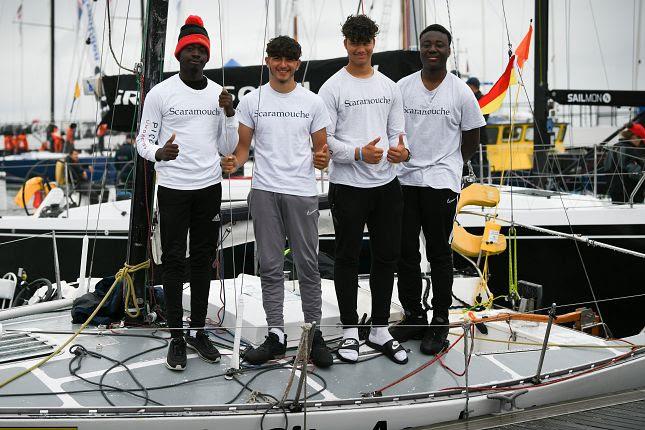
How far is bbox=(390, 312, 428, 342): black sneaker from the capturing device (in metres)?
4.58

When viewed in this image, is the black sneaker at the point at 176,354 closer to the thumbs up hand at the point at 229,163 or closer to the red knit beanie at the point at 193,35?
the thumbs up hand at the point at 229,163

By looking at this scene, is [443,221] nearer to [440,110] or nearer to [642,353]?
[440,110]

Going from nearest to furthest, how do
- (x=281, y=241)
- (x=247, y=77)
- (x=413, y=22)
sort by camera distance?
(x=281, y=241) → (x=413, y=22) → (x=247, y=77)

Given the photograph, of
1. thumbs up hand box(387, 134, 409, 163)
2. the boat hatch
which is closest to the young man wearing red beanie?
the boat hatch

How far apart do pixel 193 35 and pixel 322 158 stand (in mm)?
956

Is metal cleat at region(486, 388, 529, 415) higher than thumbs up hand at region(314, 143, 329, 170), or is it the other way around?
thumbs up hand at region(314, 143, 329, 170)

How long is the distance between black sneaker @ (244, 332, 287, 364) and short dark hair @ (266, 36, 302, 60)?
4.94 ft

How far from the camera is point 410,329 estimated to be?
4.64 meters

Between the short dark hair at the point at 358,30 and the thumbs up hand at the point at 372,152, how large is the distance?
54 cm

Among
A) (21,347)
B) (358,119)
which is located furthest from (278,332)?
(21,347)

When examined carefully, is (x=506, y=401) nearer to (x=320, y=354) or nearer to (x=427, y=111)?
(x=320, y=354)

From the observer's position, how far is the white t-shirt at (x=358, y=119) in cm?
410

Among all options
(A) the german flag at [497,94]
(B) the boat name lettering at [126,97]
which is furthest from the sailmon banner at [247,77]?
(A) the german flag at [497,94]

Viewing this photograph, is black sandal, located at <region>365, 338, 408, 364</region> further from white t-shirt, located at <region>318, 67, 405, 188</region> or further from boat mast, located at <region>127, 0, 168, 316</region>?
boat mast, located at <region>127, 0, 168, 316</region>
